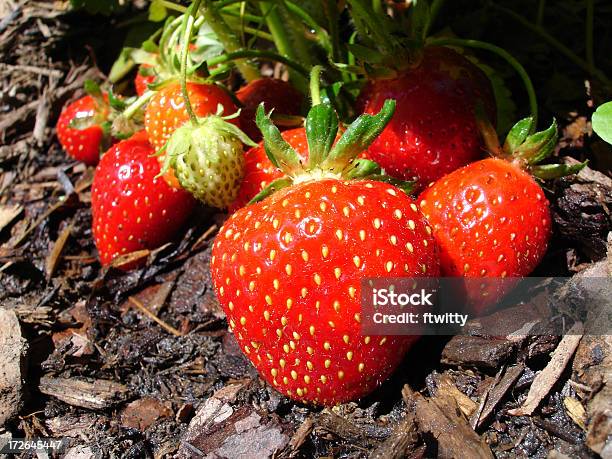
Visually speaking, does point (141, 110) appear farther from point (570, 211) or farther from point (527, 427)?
point (527, 427)

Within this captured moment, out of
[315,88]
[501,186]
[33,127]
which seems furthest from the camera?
[33,127]

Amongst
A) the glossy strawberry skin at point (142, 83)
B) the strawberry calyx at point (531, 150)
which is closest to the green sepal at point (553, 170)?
the strawberry calyx at point (531, 150)

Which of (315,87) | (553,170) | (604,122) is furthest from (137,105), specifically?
(604,122)

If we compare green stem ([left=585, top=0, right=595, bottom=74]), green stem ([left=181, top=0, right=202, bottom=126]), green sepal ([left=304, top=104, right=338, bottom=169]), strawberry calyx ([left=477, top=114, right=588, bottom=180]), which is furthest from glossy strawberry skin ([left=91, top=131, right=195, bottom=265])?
green stem ([left=585, top=0, right=595, bottom=74])

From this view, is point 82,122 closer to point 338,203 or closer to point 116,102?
point 116,102

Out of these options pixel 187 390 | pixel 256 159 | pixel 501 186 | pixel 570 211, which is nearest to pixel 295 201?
pixel 256 159

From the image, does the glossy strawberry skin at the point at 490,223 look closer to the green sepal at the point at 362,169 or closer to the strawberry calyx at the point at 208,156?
the green sepal at the point at 362,169
